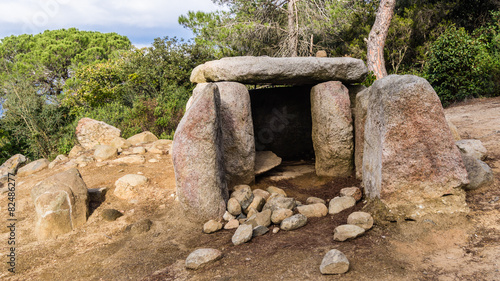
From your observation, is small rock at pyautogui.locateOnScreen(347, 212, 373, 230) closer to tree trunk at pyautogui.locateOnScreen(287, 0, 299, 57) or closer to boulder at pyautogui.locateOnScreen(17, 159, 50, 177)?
boulder at pyautogui.locateOnScreen(17, 159, 50, 177)

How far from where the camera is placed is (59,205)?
14.6 feet

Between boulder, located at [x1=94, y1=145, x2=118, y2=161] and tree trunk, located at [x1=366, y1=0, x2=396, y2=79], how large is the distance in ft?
25.9

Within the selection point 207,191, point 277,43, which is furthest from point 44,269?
point 277,43

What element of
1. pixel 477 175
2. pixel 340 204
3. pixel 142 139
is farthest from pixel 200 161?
pixel 142 139

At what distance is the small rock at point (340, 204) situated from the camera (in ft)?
13.6

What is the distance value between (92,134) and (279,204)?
571 cm

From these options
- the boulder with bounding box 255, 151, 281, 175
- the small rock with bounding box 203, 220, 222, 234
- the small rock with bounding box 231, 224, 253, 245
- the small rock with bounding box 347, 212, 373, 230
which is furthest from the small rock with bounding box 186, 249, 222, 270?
the boulder with bounding box 255, 151, 281, 175

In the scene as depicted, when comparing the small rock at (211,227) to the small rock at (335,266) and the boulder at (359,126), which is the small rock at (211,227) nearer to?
the small rock at (335,266)

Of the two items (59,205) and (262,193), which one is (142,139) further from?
(262,193)

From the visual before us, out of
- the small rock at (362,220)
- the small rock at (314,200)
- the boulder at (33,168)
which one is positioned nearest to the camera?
the small rock at (362,220)

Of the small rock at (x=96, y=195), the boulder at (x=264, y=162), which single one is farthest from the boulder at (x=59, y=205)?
the boulder at (x=264, y=162)

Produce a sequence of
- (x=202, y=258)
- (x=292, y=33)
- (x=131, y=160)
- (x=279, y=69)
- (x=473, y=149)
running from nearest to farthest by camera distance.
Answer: (x=202, y=258) → (x=473, y=149) → (x=279, y=69) → (x=131, y=160) → (x=292, y=33)

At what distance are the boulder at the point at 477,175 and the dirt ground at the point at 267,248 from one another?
10 cm

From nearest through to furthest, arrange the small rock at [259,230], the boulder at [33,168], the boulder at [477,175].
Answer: the small rock at [259,230] → the boulder at [477,175] → the boulder at [33,168]
